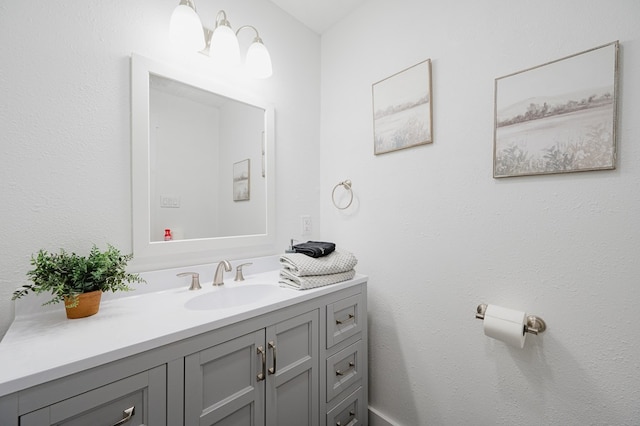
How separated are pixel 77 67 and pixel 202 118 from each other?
454 millimetres

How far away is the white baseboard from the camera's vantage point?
1412mm

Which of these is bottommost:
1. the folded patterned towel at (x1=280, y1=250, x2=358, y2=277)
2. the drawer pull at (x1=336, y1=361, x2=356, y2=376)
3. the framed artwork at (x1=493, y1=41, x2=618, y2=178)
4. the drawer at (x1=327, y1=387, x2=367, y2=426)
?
the drawer at (x1=327, y1=387, x2=367, y2=426)

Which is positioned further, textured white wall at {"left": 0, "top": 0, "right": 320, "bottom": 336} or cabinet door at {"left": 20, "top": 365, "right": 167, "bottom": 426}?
textured white wall at {"left": 0, "top": 0, "right": 320, "bottom": 336}

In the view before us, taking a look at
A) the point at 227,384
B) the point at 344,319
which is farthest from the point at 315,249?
the point at 227,384

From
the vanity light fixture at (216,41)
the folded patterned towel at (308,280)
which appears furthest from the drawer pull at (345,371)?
the vanity light fixture at (216,41)

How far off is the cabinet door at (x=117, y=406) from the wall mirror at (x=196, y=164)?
1.77 ft

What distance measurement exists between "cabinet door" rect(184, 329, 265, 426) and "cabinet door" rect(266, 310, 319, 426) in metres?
0.05

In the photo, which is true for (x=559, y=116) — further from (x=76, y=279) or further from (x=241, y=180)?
(x=76, y=279)

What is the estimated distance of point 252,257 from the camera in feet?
4.69

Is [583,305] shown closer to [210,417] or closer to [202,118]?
[210,417]

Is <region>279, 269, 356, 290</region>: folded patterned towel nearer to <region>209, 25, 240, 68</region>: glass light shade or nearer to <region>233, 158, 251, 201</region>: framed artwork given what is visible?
<region>233, 158, 251, 201</region>: framed artwork

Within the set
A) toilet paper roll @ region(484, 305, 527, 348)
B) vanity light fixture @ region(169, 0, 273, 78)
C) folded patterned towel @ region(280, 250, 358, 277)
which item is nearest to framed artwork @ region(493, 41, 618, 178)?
toilet paper roll @ region(484, 305, 527, 348)

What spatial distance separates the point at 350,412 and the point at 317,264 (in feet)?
2.54

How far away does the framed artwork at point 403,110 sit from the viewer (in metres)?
1.26
